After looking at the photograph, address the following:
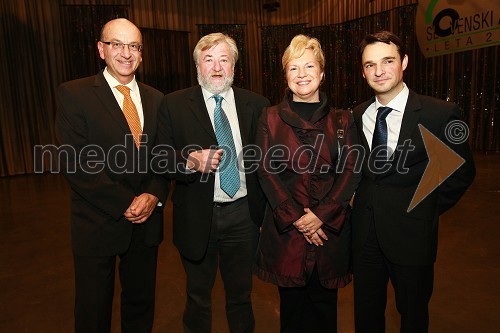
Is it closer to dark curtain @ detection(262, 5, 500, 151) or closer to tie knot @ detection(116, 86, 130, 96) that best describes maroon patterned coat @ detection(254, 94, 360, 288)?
tie knot @ detection(116, 86, 130, 96)

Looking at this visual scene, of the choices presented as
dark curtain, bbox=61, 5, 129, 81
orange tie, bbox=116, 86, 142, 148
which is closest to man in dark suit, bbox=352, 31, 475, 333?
orange tie, bbox=116, 86, 142, 148

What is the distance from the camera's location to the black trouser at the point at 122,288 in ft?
6.47

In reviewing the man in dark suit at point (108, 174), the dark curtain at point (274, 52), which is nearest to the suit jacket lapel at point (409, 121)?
the man in dark suit at point (108, 174)

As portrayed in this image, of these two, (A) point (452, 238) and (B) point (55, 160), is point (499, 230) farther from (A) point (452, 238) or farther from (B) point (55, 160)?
(B) point (55, 160)

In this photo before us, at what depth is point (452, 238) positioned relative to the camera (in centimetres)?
392

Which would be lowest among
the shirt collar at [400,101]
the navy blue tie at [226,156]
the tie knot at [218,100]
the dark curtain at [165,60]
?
the navy blue tie at [226,156]

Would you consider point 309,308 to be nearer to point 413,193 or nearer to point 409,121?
point 413,193

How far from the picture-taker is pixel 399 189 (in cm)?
184

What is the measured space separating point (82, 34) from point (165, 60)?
2.05 m

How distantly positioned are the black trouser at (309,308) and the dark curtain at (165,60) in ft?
27.3

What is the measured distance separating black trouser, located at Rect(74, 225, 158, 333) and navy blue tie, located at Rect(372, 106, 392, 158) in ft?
4.08

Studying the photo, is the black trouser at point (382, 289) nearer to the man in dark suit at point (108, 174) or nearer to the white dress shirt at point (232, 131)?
the white dress shirt at point (232, 131)

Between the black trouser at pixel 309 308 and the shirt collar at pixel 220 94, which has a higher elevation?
the shirt collar at pixel 220 94

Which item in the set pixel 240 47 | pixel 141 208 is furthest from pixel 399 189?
pixel 240 47
